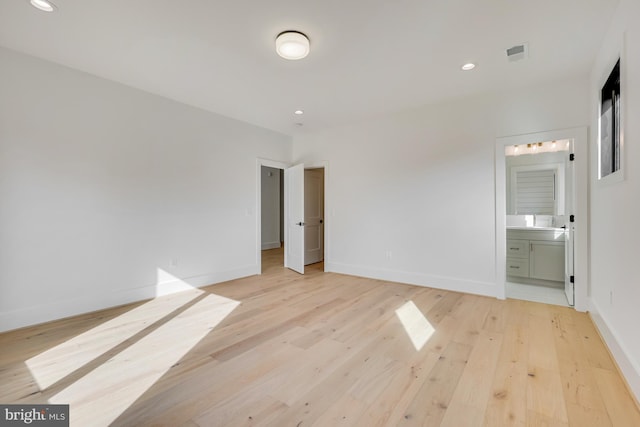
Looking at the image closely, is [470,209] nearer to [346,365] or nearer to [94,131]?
[346,365]

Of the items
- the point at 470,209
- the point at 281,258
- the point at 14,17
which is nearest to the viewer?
the point at 14,17

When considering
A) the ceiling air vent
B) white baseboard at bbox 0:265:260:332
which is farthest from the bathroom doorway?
white baseboard at bbox 0:265:260:332

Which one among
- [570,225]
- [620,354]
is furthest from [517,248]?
[620,354]

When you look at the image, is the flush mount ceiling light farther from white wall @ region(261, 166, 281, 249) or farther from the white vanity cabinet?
white wall @ region(261, 166, 281, 249)

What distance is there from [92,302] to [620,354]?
486cm

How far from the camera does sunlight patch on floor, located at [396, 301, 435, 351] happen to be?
8.16 ft

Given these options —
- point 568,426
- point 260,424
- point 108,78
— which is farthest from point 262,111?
point 568,426

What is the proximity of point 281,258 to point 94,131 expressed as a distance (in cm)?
439

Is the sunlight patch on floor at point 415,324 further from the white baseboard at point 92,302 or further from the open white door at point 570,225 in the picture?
the white baseboard at point 92,302

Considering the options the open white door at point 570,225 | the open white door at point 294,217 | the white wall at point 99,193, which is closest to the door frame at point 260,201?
the open white door at point 294,217

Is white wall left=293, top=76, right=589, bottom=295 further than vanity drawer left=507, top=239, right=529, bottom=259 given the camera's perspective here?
No

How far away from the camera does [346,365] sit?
2.08 metres

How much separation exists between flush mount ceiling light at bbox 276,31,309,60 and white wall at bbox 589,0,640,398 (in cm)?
222

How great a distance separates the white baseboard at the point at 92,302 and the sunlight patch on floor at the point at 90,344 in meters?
0.25
